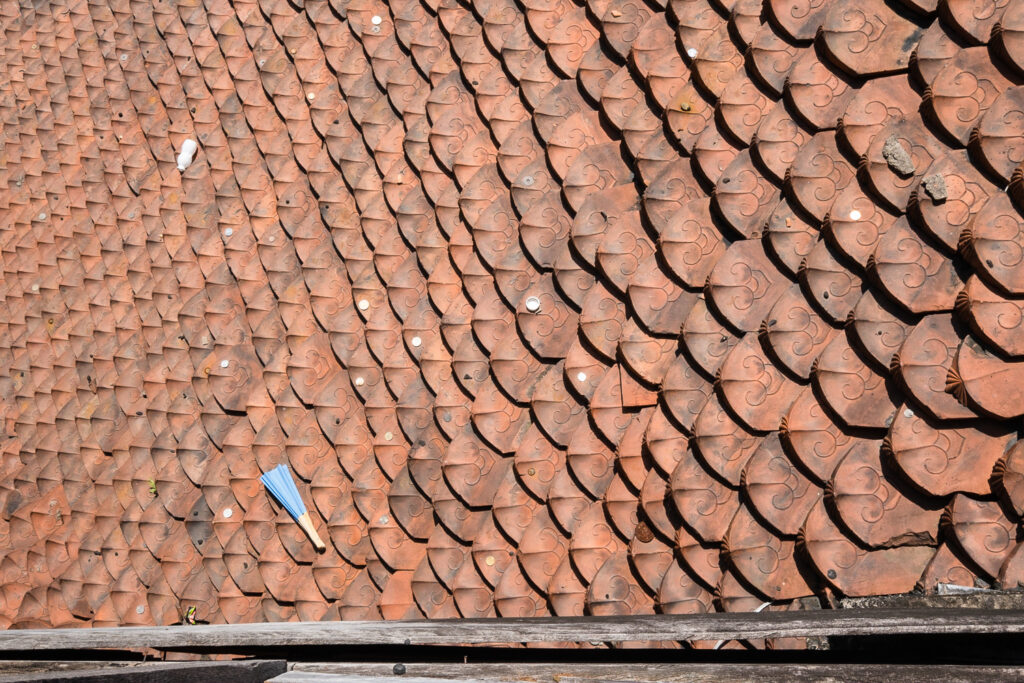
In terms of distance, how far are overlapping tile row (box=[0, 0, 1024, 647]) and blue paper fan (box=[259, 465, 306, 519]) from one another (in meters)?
0.08

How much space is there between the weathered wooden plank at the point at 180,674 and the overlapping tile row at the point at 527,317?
4.12 feet

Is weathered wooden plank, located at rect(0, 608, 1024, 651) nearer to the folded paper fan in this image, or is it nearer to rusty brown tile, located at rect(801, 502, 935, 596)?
rusty brown tile, located at rect(801, 502, 935, 596)

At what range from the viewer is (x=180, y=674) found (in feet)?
7.74

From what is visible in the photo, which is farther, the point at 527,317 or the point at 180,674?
the point at 527,317

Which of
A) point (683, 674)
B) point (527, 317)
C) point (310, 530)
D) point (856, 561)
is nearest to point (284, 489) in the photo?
point (310, 530)

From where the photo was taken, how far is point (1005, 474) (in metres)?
2.71

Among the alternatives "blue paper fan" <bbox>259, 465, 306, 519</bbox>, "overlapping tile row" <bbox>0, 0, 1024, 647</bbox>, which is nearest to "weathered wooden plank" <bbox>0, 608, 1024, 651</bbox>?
"overlapping tile row" <bbox>0, 0, 1024, 647</bbox>

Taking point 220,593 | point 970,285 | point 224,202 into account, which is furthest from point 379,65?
point 970,285

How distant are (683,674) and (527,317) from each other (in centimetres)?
197

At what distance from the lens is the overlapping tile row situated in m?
2.98

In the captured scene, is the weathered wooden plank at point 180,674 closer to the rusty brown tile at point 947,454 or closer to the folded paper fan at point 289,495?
the folded paper fan at point 289,495

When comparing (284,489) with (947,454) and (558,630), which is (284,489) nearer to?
(558,630)

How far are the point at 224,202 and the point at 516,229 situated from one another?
87.3 inches

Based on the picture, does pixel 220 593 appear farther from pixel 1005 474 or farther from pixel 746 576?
pixel 1005 474
